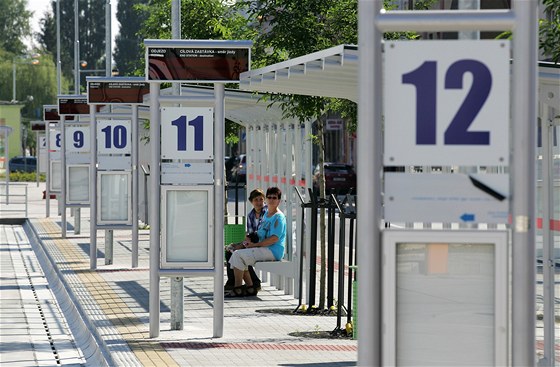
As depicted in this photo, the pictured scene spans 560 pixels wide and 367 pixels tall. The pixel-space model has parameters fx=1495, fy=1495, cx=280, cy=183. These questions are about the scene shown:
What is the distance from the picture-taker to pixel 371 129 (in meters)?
6.52

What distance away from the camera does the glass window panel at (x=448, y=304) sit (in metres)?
6.56

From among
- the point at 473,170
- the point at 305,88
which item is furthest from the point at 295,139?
the point at 473,170

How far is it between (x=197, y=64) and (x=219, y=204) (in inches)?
52.4

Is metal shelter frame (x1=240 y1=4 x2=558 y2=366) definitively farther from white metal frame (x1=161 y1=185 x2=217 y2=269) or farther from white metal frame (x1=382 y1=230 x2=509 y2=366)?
white metal frame (x1=161 y1=185 x2=217 y2=269)

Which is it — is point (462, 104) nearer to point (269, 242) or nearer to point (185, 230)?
point (185, 230)

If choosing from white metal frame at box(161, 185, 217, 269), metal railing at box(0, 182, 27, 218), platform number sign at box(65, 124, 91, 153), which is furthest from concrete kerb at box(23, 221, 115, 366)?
metal railing at box(0, 182, 27, 218)

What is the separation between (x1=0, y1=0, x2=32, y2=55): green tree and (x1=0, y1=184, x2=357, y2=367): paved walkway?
359ft

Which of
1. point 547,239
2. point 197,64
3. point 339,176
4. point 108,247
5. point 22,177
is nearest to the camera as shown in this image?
point 547,239

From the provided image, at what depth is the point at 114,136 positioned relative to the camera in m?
22.6

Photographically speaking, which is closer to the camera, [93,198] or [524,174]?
[524,174]

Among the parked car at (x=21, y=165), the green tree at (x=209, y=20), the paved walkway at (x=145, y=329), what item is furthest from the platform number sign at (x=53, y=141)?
the parked car at (x=21, y=165)

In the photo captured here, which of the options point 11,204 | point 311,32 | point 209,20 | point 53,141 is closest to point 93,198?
point 209,20

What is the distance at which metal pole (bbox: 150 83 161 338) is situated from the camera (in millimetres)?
13453

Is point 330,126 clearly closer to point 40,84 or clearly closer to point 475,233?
point 40,84
